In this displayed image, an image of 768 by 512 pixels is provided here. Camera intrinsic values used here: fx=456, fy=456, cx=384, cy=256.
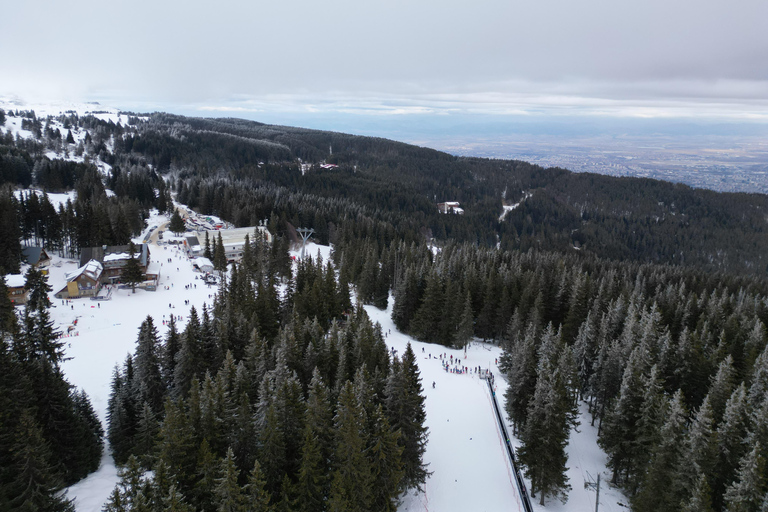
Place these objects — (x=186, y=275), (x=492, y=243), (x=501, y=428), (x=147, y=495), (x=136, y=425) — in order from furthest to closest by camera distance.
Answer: (x=492, y=243)
(x=186, y=275)
(x=501, y=428)
(x=136, y=425)
(x=147, y=495)

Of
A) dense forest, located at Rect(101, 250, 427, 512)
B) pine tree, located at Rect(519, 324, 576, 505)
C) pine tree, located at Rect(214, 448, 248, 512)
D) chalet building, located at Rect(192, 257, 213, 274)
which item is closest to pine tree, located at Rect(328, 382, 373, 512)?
dense forest, located at Rect(101, 250, 427, 512)

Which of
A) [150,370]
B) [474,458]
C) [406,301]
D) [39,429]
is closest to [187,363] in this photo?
[150,370]

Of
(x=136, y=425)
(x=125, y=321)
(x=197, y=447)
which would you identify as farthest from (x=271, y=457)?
(x=125, y=321)

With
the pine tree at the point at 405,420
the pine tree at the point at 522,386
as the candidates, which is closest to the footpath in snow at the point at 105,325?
the pine tree at the point at 405,420

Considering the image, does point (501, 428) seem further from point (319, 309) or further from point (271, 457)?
point (319, 309)

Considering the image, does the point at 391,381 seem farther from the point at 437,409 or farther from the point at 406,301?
the point at 406,301

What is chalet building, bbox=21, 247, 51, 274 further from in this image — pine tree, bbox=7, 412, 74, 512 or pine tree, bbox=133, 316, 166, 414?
pine tree, bbox=7, 412, 74, 512
